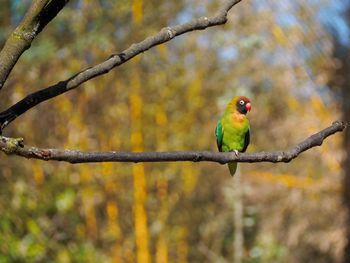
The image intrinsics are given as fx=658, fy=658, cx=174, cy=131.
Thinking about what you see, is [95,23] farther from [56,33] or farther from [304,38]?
[304,38]

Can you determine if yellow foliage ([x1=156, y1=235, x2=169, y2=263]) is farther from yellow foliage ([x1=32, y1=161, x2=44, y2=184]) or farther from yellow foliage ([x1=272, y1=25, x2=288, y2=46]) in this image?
yellow foliage ([x1=272, y1=25, x2=288, y2=46])

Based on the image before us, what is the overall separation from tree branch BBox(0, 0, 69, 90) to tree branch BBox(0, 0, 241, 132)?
4 centimetres

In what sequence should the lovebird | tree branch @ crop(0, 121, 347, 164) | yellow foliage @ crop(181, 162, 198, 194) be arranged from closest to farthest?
tree branch @ crop(0, 121, 347, 164), the lovebird, yellow foliage @ crop(181, 162, 198, 194)

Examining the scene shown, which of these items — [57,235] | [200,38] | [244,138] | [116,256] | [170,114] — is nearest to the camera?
[244,138]

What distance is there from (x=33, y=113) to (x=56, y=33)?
40cm

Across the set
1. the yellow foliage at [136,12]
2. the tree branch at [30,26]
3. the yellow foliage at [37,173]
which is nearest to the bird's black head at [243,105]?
the tree branch at [30,26]

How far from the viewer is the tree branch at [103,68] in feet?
1.99

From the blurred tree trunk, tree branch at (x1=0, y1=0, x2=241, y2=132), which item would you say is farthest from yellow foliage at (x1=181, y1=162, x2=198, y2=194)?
tree branch at (x1=0, y1=0, x2=241, y2=132)

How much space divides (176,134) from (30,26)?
3.07 meters

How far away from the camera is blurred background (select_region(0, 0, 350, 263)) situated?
3.02 meters

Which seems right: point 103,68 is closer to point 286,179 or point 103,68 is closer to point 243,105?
point 243,105

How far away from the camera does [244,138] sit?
1.34 meters

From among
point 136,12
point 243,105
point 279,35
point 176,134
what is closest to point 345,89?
point 279,35

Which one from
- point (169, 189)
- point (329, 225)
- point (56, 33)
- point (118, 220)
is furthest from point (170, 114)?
point (329, 225)
